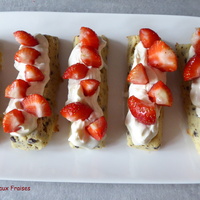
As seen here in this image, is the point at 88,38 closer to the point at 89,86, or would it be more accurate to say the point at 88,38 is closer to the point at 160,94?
the point at 89,86

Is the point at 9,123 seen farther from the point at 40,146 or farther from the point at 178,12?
the point at 178,12

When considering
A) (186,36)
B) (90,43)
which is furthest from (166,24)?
(90,43)

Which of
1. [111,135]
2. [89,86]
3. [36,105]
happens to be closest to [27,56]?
[36,105]

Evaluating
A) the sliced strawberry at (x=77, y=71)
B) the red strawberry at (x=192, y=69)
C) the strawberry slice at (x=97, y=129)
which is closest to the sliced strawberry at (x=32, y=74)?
the sliced strawberry at (x=77, y=71)

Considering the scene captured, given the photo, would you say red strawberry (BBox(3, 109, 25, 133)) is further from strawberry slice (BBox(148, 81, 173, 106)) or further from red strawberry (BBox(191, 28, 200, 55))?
red strawberry (BBox(191, 28, 200, 55))

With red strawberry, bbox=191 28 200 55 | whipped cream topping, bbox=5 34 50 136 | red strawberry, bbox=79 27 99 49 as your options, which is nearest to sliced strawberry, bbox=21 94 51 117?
whipped cream topping, bbox=5 34 50 136

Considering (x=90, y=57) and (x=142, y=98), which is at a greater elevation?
(x=90, y=57)

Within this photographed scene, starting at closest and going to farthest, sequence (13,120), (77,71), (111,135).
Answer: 1. (13,120)
2. (77,71)
3. (111,135)
